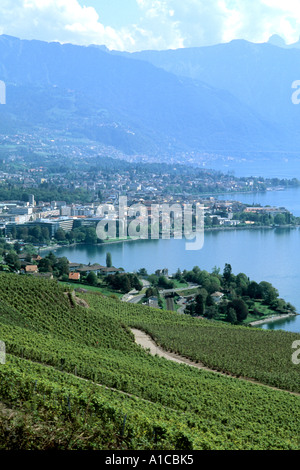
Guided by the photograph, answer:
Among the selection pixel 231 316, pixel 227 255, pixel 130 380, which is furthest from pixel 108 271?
pixel 130 380

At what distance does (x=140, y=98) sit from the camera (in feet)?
308

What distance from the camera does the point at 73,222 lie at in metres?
24.6

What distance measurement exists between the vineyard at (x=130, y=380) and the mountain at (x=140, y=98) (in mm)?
62637

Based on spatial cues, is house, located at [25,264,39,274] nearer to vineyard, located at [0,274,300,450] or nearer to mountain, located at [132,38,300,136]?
vineyard, located at [0,274,300,450]

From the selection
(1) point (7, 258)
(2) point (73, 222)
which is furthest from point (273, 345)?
(2) point (73, 222)

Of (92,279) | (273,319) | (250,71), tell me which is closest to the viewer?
(273,319)

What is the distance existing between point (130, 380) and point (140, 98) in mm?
91068

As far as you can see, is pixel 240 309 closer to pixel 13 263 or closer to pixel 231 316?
pixel 231 316

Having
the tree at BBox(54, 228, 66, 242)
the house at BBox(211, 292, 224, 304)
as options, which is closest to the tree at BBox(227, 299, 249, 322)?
the house at BBox(211, 292, 224, 304)

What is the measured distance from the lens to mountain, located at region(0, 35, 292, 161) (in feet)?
252

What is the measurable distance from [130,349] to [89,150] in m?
61.0

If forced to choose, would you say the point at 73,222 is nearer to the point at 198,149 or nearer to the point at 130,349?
the point at 130,349

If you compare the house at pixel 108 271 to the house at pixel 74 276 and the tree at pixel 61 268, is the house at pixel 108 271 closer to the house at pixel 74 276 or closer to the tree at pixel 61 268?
the tree at pixel 61 268

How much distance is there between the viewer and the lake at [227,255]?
54.4 feet
